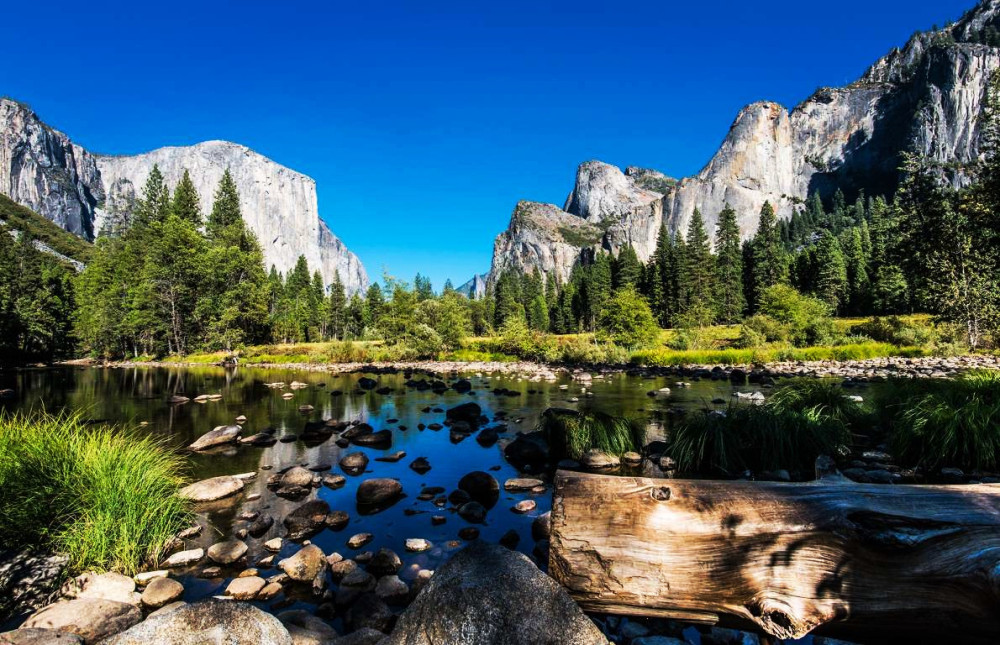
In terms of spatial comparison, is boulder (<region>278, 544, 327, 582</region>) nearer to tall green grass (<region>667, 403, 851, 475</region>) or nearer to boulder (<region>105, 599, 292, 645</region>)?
boulder (<region>105, 599, 292, 645</region>)

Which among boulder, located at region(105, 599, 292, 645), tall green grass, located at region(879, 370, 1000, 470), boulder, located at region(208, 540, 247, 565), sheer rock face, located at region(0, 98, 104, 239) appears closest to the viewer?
boulder, located at region(105, 599, 292, 645)

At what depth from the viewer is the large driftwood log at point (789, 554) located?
2.09 metres

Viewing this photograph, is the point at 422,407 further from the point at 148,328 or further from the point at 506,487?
the point at 148,328

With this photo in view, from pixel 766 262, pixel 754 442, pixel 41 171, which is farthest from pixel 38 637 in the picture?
pixel 41 171

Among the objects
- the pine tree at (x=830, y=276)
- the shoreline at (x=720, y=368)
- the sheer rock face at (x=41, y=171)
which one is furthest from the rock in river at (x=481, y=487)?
the sheer rock face at (x=41, y=171)

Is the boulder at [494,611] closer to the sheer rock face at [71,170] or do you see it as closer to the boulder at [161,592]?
the boulder at [161,592]

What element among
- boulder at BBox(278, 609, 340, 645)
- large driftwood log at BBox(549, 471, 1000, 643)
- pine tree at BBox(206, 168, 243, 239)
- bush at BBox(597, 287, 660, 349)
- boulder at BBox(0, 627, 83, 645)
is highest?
pine tree at BBox(206, 168, 243, 239)

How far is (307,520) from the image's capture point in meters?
7.53

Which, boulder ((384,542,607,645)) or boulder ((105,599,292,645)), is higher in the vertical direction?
boulder ((384,542,607,645))

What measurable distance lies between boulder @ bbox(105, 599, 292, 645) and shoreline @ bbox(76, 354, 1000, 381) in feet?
77.5

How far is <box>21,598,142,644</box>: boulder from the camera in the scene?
4406 mm

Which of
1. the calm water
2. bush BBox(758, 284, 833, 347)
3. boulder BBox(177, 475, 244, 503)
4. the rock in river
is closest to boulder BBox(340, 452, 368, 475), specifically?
the calm water

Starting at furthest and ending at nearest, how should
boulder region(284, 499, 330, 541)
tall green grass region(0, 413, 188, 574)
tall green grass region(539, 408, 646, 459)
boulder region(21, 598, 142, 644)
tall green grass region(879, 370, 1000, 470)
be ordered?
tall green grass region(539, 408, 646, 459)
tall green grass region(879, 370, 1000, 470)
boulder region(284, 499, 330, 541)
tall green grass region(0, 413, 188, 574)
boulder region(21, 598, 142, 644)

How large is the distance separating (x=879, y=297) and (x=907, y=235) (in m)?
40.3
